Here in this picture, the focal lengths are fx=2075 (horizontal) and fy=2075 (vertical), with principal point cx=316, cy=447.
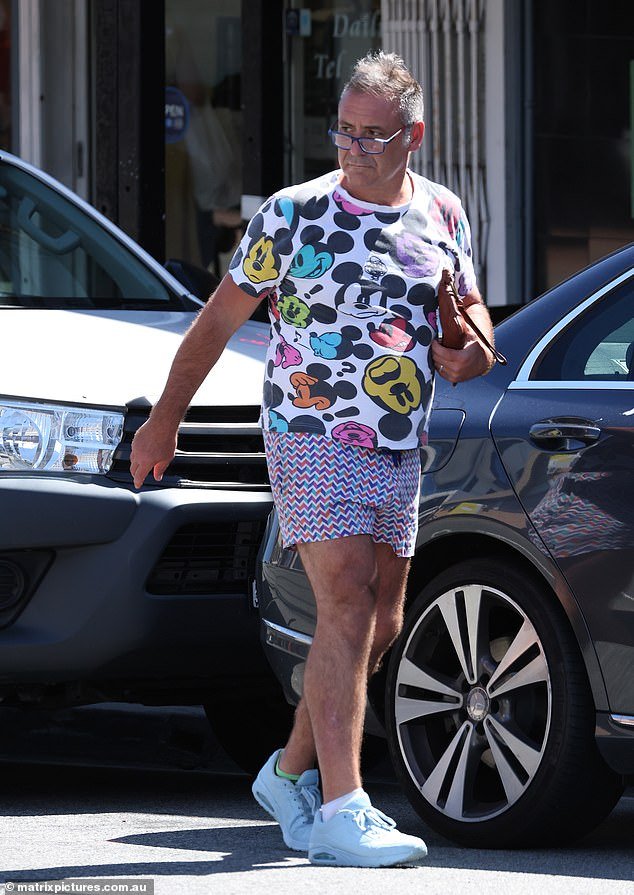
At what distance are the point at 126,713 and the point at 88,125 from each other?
6931 millimetres

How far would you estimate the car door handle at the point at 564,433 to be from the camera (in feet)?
15.7

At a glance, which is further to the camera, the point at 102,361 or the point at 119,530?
the point at 102,361

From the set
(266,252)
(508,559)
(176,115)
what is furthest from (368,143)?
(176,115)

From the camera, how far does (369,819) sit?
455 cm

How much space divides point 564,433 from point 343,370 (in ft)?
1.88

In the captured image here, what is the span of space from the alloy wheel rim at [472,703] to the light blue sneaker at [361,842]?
0.40m

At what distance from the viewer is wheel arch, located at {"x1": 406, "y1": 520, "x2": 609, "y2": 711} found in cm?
470

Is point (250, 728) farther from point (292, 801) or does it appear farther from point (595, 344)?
point (595, 344)

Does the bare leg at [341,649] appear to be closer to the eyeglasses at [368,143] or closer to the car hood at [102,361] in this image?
the eyeglasses at [368,143]

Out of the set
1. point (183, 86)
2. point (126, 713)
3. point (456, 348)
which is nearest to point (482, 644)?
point (456, 348)

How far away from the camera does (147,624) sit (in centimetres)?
561

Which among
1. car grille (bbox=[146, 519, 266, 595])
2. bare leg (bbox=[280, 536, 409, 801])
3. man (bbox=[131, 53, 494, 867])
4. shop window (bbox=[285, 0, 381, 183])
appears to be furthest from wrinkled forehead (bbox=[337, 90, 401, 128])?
shop window (bbox=[285, 0, 381, 183])

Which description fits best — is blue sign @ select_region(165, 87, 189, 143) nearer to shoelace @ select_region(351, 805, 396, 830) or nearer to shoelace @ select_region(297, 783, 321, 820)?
shoelace @ select_region(297, 783, 321, 820)

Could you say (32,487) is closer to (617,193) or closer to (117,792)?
(117,792)
